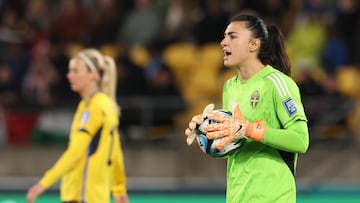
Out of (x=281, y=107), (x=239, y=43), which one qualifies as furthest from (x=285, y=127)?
(x=239, y=43)

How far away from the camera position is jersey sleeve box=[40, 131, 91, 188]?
25.6ft

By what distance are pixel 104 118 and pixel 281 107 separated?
2365 mm

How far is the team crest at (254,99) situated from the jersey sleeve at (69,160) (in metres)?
2.11

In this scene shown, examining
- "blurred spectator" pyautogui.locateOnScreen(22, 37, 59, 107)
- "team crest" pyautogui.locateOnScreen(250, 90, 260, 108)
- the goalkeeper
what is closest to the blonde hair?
the goalkeeper

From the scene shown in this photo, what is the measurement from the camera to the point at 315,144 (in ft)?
49.3

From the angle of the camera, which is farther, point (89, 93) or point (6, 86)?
point (6, 86)

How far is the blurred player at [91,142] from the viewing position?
7902 millimetres

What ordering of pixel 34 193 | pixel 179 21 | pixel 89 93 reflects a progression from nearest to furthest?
1. pixel 34 193
2. pixel 89 93
3. pixel 179 21

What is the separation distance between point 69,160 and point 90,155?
218 millimetres

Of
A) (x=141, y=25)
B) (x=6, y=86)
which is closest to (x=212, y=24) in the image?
(x=141, y=25)

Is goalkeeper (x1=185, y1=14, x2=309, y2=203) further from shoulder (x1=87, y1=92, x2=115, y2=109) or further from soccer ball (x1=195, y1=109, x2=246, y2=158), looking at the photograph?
shoulder (x1=87, y1=92, x2=115, y2=109)

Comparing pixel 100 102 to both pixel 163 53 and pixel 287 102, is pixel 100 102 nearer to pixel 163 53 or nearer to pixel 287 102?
pixel 287 102

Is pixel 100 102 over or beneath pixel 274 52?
over

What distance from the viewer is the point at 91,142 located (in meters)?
8.03
